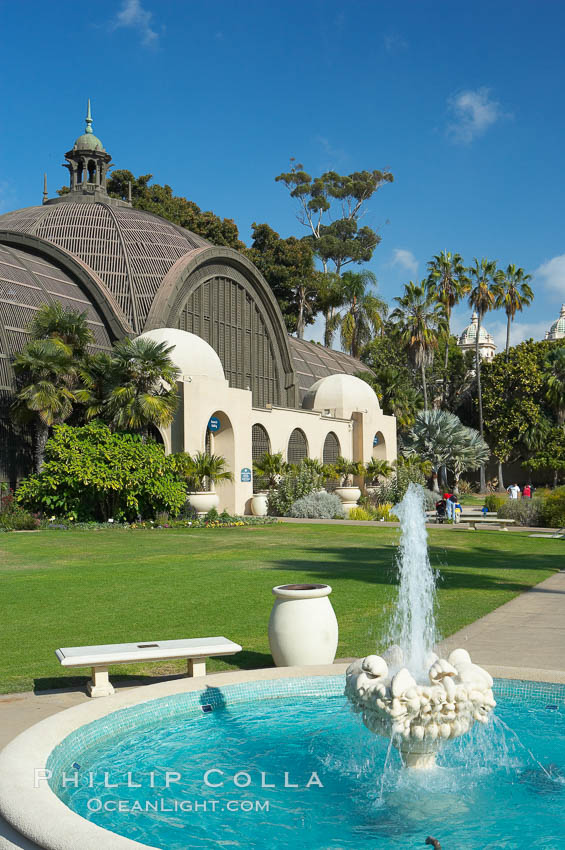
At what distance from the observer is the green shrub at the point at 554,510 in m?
28.2

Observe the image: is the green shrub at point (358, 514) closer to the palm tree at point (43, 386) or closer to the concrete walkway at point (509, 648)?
the palm tree at point (43, 386)

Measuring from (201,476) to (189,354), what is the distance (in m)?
5.15

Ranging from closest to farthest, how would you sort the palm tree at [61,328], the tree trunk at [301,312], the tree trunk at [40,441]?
the tree trunk at [40,441] → the palm tree at [61,328] → the tree trunk at [301,312]

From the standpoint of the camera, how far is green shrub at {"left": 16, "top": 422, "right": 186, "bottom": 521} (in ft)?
86.3

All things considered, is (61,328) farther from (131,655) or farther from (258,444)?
(131,655)

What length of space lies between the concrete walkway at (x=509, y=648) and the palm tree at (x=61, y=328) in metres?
18.7

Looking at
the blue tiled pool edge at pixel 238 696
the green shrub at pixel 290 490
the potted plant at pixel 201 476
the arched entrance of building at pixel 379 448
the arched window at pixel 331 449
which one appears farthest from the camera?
the arched entrance of building at pixel 379 448

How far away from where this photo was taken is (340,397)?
43.0 meters

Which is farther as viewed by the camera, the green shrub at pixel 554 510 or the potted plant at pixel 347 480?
the potted plant at pixel 347 480

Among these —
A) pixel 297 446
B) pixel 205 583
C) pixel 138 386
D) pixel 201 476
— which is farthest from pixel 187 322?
pixel 205 583

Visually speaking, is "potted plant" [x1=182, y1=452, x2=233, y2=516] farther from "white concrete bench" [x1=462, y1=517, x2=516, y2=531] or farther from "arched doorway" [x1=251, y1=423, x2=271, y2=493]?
"white concrete bench" [x1=462, y1=517, x2=516, y2=531]

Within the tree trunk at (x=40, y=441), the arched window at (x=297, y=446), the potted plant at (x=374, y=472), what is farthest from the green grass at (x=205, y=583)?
the potted plant at (x=374, y=472)

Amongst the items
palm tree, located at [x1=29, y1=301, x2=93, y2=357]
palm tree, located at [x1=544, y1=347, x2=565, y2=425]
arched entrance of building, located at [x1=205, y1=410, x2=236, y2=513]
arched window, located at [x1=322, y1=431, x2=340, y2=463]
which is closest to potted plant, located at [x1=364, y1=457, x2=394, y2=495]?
arched window, located at [x1=322, y1=431, x2=340, y2=463]

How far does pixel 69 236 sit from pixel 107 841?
36.9m
